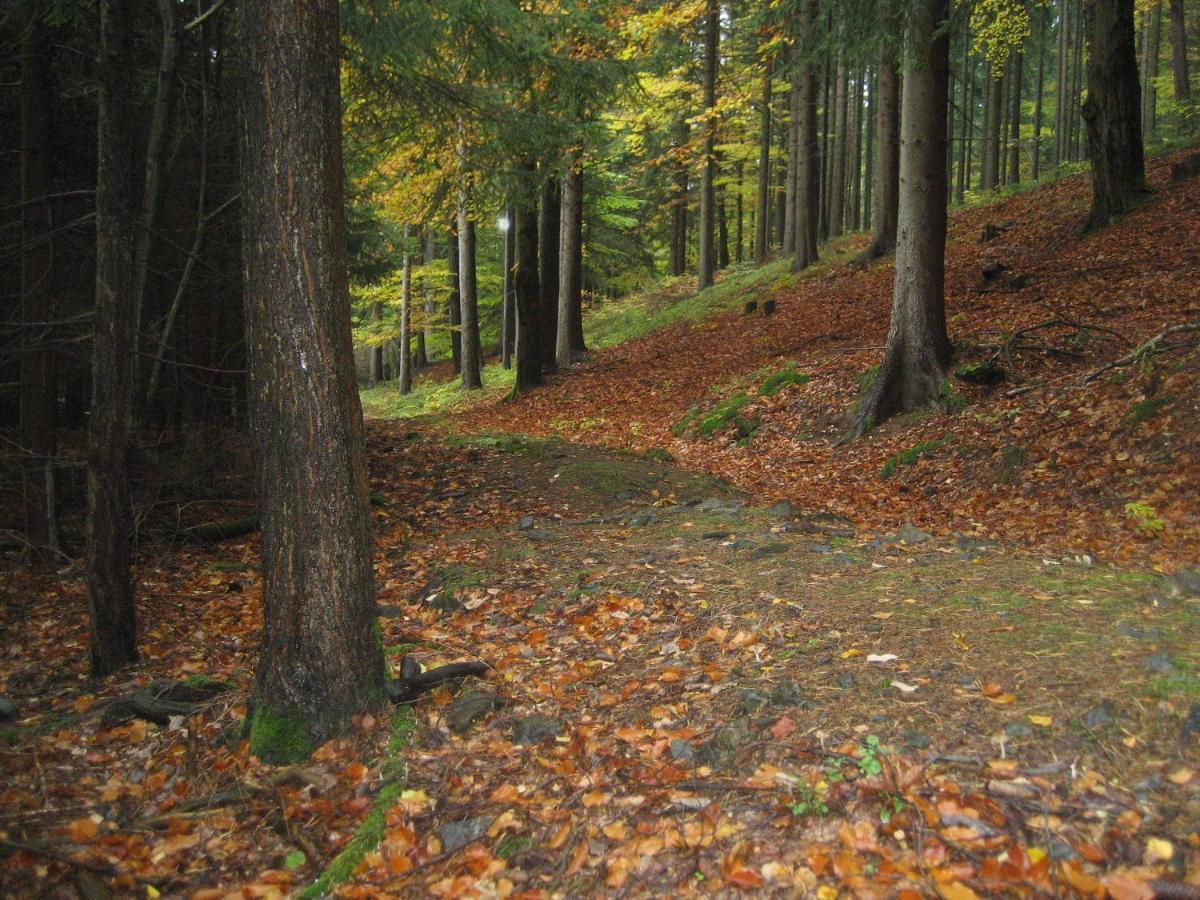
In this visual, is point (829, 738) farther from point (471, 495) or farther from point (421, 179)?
point (421, 179)

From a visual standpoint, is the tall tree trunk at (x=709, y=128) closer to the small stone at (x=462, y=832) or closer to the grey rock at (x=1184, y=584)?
the grey rock at (x=1184, y=584)

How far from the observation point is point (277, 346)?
3809mm

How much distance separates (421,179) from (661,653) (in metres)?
10.6

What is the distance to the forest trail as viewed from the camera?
9.12 ft

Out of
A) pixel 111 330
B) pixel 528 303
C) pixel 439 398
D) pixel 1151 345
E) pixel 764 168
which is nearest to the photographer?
pixel 111 330

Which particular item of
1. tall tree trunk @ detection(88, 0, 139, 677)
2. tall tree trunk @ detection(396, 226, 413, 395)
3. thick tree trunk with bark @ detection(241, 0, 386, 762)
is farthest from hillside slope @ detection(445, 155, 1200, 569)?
tall tree trunk @ detection(396, 226, 413, 395)

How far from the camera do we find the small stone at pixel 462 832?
326cm

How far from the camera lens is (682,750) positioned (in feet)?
11.6

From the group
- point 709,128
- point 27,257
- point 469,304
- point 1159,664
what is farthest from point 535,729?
point 709,128

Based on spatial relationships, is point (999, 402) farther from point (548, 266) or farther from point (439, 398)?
point (439, 398)

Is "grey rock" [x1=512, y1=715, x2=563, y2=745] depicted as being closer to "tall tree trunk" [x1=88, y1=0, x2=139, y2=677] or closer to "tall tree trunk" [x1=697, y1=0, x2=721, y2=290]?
"tall tree trunk" [x1=88, y1=0, x2=139, y2=677]

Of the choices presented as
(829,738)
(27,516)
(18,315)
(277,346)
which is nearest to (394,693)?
(277,346)

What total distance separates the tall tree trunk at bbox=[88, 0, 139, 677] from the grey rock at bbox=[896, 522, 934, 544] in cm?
568

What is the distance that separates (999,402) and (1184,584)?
480cm
